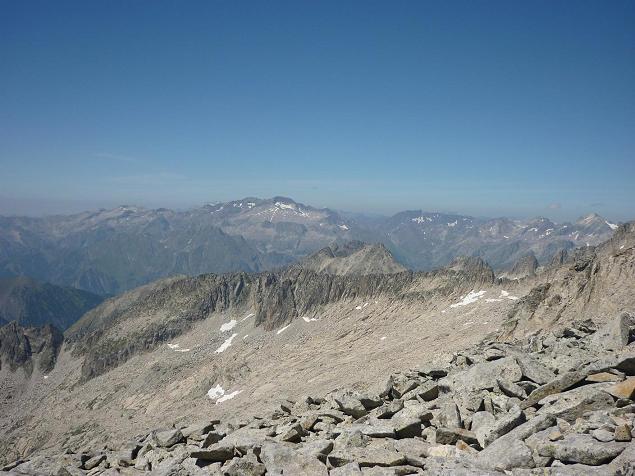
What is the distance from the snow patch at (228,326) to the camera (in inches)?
6521

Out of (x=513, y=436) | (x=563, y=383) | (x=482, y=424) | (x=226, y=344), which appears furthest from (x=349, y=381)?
(x=226, y=344)

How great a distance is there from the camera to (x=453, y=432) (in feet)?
51.0

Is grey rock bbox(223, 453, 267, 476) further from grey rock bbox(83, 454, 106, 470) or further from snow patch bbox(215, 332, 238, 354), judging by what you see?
snow patch bbox(215, 332, 238, 354)

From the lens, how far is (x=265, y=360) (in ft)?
377

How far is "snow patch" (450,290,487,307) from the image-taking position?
10994 cm

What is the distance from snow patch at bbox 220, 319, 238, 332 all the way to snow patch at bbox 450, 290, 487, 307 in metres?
88.3

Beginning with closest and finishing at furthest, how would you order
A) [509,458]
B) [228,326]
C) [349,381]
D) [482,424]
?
[509,458] < [482,424] < [349,381] < [228,326]

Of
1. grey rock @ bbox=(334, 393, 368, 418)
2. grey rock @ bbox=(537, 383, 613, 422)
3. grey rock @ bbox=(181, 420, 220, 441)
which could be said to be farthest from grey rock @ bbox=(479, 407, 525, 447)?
grey rock @ bbox=(181, 420, 220, 441)

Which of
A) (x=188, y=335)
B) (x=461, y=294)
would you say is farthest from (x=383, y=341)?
(x=188, y=335)

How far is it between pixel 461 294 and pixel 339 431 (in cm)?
10691

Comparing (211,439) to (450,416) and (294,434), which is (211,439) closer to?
(294,434)

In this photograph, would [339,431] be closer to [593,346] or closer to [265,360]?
[593,346]

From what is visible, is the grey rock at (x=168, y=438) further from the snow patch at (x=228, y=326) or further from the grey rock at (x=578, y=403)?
the snow patch at (x=228, y=326)

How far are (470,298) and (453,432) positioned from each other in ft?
340
